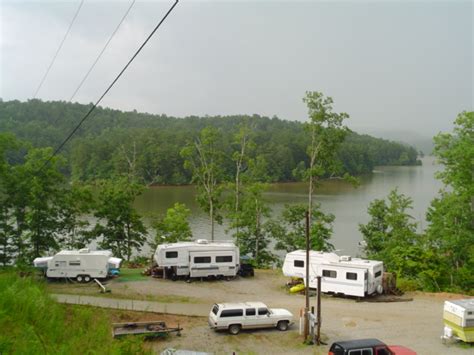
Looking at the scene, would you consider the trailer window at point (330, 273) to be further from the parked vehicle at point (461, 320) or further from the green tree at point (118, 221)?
the green tree at point (118, 221)

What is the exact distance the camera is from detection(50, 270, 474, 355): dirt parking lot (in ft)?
45.4

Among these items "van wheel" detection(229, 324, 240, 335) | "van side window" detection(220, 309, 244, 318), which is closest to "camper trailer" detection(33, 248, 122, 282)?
"van side window" detection(220, 309, 244, 318)

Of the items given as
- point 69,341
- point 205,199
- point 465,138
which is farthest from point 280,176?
point 69,341

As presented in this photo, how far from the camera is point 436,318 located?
54.3 feet

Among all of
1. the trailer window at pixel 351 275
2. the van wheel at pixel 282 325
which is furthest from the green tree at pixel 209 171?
the van wheel at pixel 282 325

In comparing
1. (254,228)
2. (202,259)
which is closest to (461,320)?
(202,259)

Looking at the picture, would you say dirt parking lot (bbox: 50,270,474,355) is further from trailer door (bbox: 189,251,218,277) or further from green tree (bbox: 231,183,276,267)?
green tree (bbox: 231,183,276,267)

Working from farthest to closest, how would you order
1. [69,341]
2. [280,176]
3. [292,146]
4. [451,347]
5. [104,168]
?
[292,146]
[280,176]
[104,168]
[451,347]
[69,341]

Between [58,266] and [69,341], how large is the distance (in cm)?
1230

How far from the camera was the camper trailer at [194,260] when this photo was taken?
71.3ft

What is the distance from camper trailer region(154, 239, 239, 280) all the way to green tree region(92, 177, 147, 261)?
6.79m

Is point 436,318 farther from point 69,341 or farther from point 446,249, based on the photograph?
point 69,341

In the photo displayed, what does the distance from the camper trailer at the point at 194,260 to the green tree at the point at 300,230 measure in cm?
757

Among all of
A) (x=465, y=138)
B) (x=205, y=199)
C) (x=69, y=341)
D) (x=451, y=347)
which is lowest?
(x=451, y=347)
